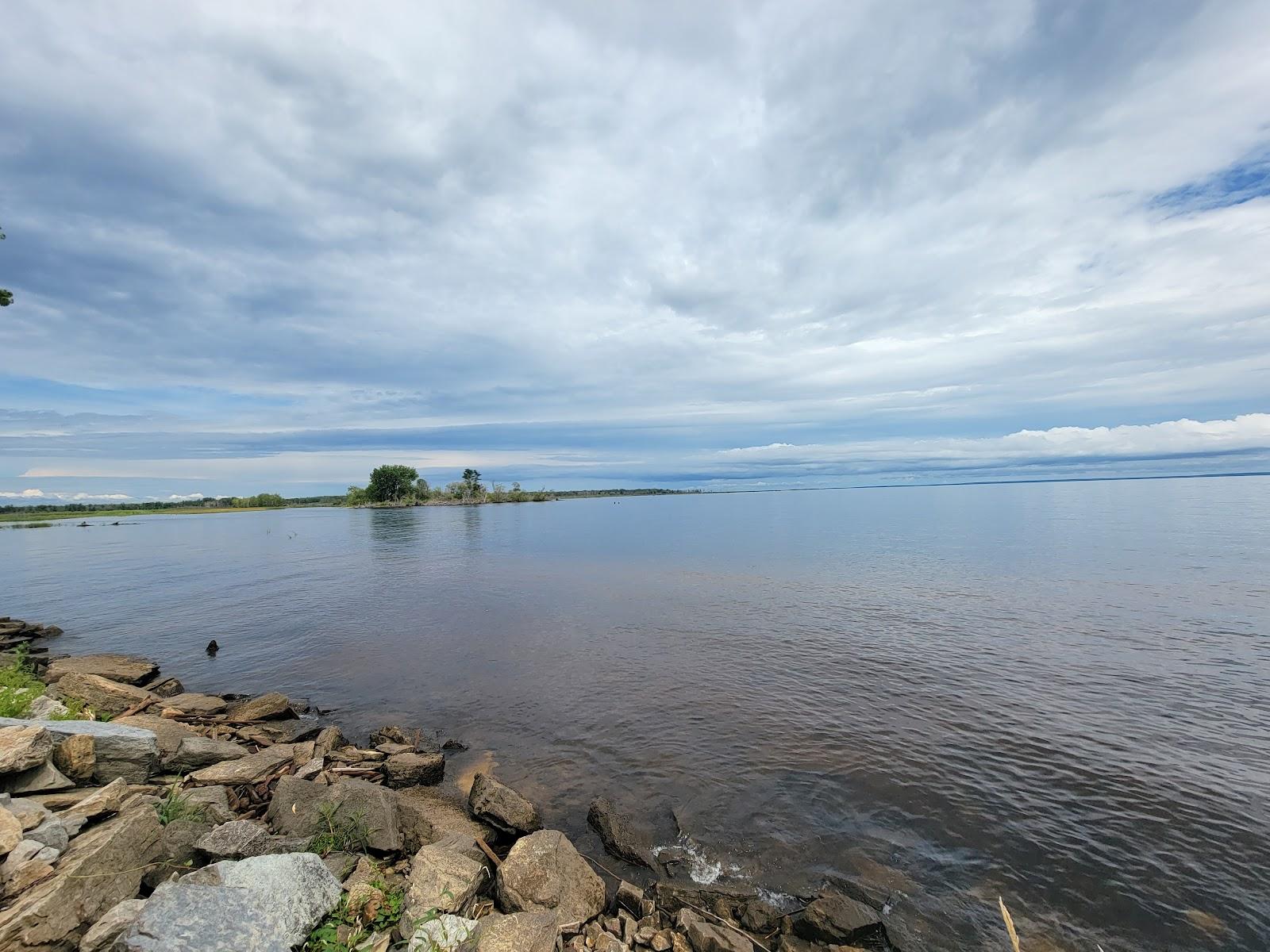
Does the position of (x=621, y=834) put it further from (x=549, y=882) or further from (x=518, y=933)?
(x=518, y=933)

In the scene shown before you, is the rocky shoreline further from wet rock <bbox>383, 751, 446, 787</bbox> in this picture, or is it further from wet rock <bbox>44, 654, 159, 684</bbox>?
wet rock <bbox>44, 654, 159, 684</bbox>

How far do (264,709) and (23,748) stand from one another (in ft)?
32.8

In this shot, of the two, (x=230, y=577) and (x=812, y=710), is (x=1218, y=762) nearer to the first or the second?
(x=812, y=710)

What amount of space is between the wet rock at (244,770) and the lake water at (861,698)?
433 cm

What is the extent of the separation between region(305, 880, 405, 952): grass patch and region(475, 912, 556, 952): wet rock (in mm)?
1220

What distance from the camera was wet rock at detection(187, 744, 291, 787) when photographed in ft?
36.7

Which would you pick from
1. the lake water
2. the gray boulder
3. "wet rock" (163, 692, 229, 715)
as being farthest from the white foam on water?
"wet rock" (163, 692, 229, 715)

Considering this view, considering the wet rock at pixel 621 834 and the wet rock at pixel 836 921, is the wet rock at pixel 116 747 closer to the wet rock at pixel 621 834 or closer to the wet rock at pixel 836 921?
the wet rock at pixel 621 834

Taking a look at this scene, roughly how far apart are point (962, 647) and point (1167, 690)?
6.60 metres

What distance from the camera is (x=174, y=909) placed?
6059mm

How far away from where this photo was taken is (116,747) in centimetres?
992

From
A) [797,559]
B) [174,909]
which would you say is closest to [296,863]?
[174,909]

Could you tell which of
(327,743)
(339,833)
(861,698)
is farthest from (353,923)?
(861,698)

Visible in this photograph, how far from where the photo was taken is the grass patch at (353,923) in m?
6.76
